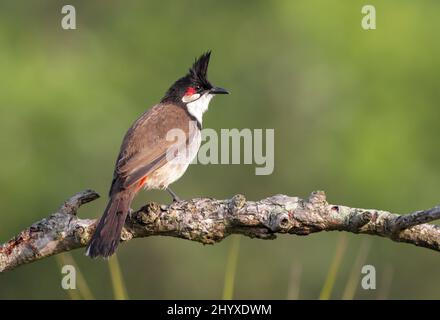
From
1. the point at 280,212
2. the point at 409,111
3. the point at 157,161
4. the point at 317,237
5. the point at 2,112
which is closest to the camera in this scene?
the point at 280,212

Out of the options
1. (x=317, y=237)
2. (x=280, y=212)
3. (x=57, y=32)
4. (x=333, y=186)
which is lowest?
(x=317, y=237)

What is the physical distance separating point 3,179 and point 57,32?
2.23 metres

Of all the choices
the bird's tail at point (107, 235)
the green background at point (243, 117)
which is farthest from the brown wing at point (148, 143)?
the green background at point (243, 117)

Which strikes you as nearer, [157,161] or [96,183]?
[157,161]

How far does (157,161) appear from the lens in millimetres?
5129

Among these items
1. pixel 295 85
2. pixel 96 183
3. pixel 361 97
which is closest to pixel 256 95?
pixel 295 85

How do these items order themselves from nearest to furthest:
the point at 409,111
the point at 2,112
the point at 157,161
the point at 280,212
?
the point at 280,212
the point at 157,161
the point at 2,112
the point at 409,111

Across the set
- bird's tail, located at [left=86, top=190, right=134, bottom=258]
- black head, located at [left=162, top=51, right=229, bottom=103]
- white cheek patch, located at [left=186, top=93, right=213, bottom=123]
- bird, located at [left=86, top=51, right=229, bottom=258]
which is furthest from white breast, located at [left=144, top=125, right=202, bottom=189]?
bird's tail, located at [left=86, top=190, right=134, bottom=258]

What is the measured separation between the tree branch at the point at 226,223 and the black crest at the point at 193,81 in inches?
70.5

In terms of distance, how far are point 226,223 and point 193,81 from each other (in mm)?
2266

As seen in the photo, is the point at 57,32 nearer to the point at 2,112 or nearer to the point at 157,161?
the point at 2,112

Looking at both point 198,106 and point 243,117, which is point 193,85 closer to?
point 198,106

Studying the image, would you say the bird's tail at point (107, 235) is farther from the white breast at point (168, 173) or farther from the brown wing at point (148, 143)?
the white breast at point (168, 173)

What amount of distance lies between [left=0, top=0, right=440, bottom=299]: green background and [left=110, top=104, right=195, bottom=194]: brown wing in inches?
90.4
